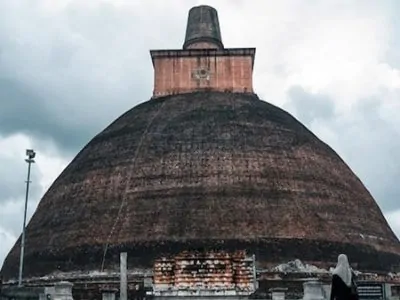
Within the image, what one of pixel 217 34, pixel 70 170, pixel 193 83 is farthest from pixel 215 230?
pixel 217 34

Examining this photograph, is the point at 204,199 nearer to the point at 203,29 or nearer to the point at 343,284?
the point at 203,29

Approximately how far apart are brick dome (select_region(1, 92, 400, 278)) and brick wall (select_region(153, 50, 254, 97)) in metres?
3.40

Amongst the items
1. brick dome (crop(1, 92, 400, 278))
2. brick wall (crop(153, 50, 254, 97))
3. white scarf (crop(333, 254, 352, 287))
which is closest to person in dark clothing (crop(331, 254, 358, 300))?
white scarf (crop(333, 254, 352, 287))

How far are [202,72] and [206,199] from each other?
10102 millimetres

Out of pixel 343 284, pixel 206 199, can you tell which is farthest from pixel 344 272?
pixel 206 199

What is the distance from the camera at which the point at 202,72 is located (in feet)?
123

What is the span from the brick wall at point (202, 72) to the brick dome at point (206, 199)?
3402mm

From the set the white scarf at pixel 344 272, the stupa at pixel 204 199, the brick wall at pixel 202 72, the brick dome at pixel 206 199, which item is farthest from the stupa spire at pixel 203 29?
the white scarf at pixel 344 272

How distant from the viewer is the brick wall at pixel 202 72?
122 ft

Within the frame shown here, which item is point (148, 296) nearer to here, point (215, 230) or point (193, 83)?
point (215, 230)

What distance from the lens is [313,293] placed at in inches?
736

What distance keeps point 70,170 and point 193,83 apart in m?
7.69

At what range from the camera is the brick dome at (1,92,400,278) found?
2819cm

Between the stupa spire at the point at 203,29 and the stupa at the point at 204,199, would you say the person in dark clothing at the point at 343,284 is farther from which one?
the stupa spire at the point at 203,29
